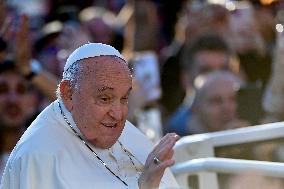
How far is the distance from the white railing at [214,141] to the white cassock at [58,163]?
0.59 meters

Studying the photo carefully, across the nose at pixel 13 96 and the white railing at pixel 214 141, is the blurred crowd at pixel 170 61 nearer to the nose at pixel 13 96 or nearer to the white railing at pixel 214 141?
the nose at pixel 13 96

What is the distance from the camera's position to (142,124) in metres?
8.23

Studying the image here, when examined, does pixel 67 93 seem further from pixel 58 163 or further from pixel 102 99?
pixel 58 163

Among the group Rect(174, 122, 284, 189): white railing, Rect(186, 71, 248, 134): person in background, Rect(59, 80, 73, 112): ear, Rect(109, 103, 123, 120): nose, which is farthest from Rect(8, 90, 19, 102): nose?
Rect(109, 103, 123, 120): nose

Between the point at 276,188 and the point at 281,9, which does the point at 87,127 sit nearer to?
the point at 276,188

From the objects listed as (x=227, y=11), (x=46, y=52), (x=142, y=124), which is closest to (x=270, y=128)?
(x=142, y=124)

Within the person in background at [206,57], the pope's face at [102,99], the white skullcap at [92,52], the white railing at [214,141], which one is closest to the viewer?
the pope's face at [102,99]


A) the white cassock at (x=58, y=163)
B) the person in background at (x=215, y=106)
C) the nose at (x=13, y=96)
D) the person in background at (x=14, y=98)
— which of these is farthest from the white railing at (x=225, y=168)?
the nose at (x=13, y=96)

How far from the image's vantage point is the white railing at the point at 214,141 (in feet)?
18.9

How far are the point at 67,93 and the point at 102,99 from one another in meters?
0.23

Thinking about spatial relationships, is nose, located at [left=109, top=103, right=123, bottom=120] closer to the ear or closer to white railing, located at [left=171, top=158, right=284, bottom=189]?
the ear

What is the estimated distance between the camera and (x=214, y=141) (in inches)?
249

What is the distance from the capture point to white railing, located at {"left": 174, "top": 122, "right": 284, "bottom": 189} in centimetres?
577

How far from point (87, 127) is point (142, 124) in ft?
10.6
